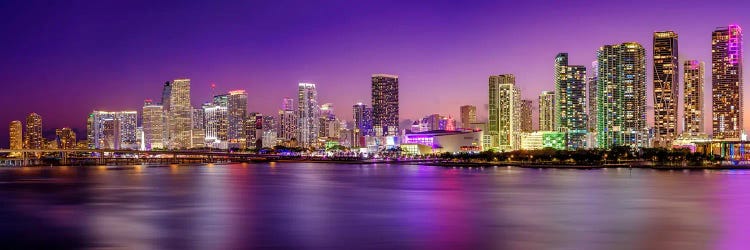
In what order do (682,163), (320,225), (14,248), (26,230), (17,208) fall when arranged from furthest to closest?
(682,163)
(17,208)
(320,225)
(26,230)
(14,248)

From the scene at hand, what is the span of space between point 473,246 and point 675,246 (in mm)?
7228

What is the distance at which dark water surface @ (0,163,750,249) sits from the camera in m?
26.5

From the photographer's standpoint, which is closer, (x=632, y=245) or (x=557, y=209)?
(x=632, y=245)

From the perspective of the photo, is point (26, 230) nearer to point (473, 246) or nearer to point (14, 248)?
point (14, 248)

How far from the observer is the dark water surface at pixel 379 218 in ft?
87.1

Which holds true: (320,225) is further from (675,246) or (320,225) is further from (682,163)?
(682,163)

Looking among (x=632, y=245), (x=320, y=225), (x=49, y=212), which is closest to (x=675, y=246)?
(x=632, y=245)

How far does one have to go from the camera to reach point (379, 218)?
35094 millimetres

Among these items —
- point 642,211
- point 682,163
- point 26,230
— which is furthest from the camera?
point 682,163

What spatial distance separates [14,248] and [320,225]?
491 inches

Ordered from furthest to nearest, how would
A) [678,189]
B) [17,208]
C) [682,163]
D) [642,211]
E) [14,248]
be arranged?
[682,163], [678,189], [17,208], [642,211], [14,248]

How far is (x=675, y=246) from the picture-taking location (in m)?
25.5

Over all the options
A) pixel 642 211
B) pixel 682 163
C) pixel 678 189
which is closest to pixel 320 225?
Result: pixel 642 211

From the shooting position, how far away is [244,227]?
31219mm
